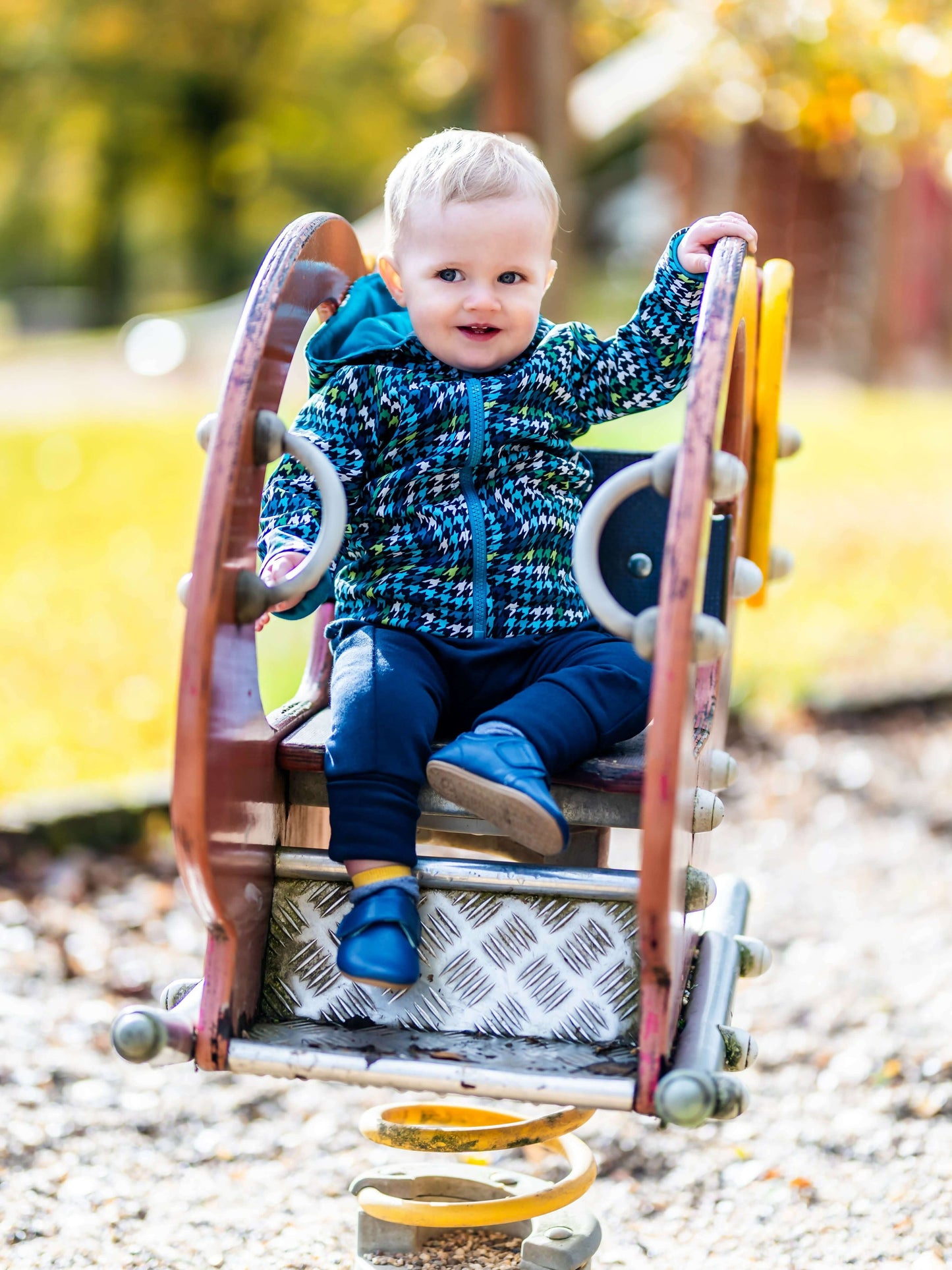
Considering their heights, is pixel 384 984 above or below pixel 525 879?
below

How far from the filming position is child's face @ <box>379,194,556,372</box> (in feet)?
7.08

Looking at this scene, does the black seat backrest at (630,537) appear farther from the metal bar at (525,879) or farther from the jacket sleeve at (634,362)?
the metal bar at (525,879)

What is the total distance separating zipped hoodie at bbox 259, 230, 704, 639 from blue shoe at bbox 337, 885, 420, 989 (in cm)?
45

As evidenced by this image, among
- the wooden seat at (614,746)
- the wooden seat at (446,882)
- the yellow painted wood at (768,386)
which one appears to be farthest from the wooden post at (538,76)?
the wooden seat at (446,882)

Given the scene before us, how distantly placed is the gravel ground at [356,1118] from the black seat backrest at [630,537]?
3.91 ft

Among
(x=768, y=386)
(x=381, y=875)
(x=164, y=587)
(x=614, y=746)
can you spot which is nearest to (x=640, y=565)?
(x=768, y=386)

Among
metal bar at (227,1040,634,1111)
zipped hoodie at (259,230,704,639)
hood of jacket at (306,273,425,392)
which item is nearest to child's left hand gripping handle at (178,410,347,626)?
zipped hoodie at (259,230,704,639)

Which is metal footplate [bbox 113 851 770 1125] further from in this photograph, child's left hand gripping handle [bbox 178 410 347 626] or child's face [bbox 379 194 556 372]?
child's face [bbox 379 194 556 372]

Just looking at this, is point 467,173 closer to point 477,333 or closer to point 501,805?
point 477,333

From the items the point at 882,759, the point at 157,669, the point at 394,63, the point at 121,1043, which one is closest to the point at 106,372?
the point at 394,63

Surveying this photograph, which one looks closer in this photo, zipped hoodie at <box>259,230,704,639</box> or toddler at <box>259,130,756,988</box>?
toddler at <box>259,130,756,988</box>

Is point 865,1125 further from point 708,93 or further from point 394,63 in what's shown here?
point 394,63

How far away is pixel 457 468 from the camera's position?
89.7 inches

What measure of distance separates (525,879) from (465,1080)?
12.4 inches
